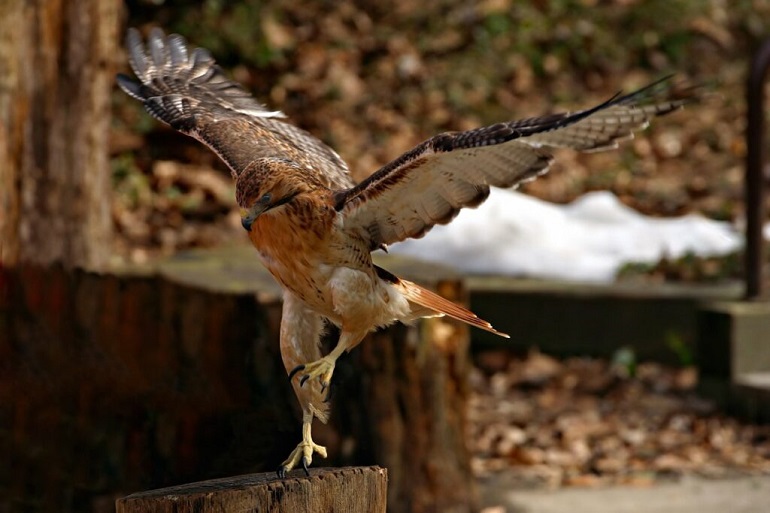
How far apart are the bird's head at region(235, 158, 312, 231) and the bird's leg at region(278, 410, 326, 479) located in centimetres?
57

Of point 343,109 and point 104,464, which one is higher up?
point 343,109

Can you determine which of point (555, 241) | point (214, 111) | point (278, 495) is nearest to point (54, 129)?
point (214, 111)

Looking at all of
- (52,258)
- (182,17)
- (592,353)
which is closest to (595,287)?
(592,353)

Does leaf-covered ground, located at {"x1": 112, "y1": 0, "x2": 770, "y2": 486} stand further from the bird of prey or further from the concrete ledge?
the bird of prey

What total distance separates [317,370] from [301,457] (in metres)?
0.25

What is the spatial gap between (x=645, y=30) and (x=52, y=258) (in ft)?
23.2

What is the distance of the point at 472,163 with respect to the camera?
302 cm

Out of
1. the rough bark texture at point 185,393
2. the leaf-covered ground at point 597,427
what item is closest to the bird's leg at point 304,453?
the rough bark texture at point 185,393

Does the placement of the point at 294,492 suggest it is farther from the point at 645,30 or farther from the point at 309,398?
the point at 645,30

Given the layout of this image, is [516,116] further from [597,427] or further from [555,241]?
[597,427]

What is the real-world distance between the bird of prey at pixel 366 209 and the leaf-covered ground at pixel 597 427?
2.69m

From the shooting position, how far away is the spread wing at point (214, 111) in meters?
3.37

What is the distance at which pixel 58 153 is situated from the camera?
5.71 m

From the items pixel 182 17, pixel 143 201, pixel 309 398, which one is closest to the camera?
pixel 309 398
